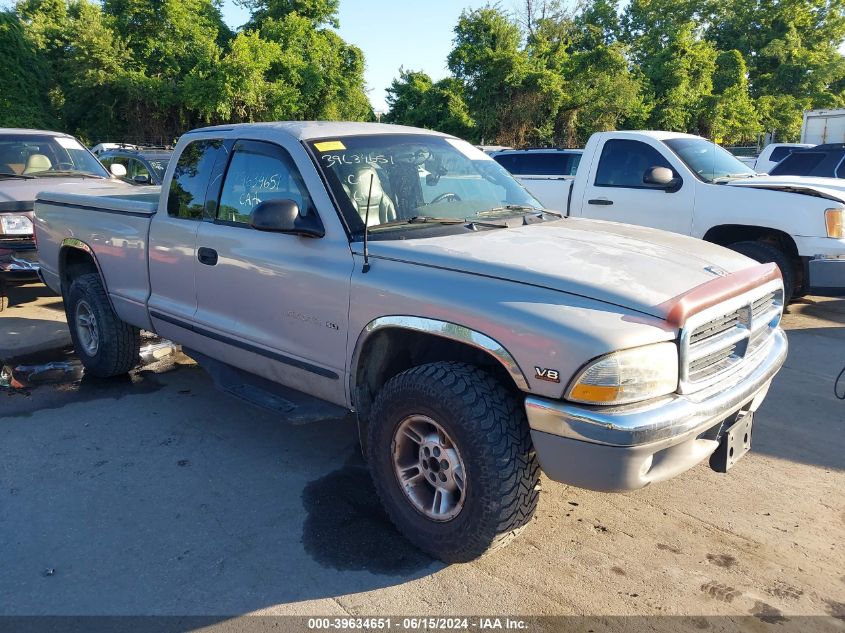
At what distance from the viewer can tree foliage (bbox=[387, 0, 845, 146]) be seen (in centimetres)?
2723

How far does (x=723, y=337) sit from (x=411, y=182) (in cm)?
188

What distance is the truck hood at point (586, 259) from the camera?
9.25 feet

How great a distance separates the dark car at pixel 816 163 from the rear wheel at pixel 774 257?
535cm

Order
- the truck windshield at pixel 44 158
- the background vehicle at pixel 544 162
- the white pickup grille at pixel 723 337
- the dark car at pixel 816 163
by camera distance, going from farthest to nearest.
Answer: the dark car at pixel 816 163 < the background vehicle at pixel 544 162 < the truck windshield at pixel 44 158 < the white pickup grille at pixel 723 337

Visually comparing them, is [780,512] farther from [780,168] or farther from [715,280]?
[780,168]

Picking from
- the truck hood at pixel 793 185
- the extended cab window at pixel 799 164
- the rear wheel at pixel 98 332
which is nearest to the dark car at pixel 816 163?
the extended cab window at pixel 799 164

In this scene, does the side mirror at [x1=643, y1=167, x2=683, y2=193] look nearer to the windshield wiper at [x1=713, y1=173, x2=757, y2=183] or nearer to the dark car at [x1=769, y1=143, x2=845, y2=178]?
the windshield wiper at [x1=713, y1=173, x2=757, y2=183]

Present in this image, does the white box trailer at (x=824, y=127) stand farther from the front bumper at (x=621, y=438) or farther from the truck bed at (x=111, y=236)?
the front bumper at (x=621, y=438)

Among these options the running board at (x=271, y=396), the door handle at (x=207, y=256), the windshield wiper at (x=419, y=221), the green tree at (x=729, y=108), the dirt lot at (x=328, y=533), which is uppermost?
the green tree at (x=729, y=108)

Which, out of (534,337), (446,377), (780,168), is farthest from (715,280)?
(780,168)

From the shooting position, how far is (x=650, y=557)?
323 centimetres

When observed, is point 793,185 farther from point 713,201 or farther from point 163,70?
point 163,70

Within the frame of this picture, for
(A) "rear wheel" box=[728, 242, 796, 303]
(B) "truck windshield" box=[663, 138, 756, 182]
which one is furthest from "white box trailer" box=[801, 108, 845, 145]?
(A) "rear wheel" box=[728, 242, 796, 303]

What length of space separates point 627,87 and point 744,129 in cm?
911
